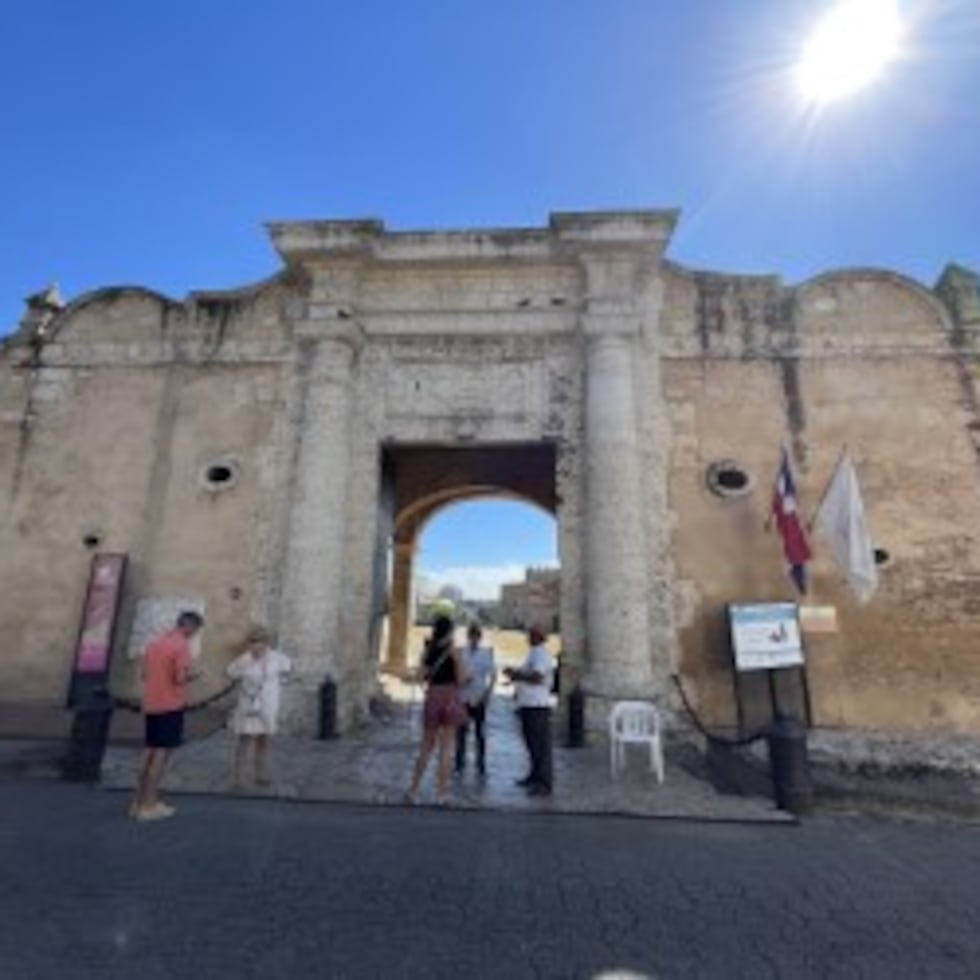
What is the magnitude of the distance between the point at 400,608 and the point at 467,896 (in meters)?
11.9

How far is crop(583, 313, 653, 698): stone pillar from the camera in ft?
25.9

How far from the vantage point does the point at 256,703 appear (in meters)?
5.52

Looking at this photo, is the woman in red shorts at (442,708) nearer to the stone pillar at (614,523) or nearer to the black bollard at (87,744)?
the black bollard at (87,744)

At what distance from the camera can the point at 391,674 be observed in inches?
575

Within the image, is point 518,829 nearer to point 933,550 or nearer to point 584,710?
point 584,710

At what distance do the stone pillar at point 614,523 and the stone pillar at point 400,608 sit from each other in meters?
7.11

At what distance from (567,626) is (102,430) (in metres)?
6.96

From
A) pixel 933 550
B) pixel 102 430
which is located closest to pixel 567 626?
pixel 933 550

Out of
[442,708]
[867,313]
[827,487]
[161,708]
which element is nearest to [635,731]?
[442,708]

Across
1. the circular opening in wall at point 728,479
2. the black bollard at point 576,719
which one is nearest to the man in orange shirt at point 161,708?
the black bollard at point 576,719

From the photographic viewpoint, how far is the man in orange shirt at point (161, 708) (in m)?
4.73

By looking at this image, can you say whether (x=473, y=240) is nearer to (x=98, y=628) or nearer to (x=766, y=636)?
(x=766, y=636)

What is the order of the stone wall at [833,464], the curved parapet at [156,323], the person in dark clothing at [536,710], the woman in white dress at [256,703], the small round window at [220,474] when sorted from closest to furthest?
the woman in white dress at [256,703] → the person in dark clothing at [536,710] → the stone wall at [833,464] → the small round window at [220,474] → the curved parapet at [156,323]

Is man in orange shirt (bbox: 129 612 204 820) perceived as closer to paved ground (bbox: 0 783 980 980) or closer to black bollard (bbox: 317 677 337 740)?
paved ground (bbox: 0 783 980 980)
